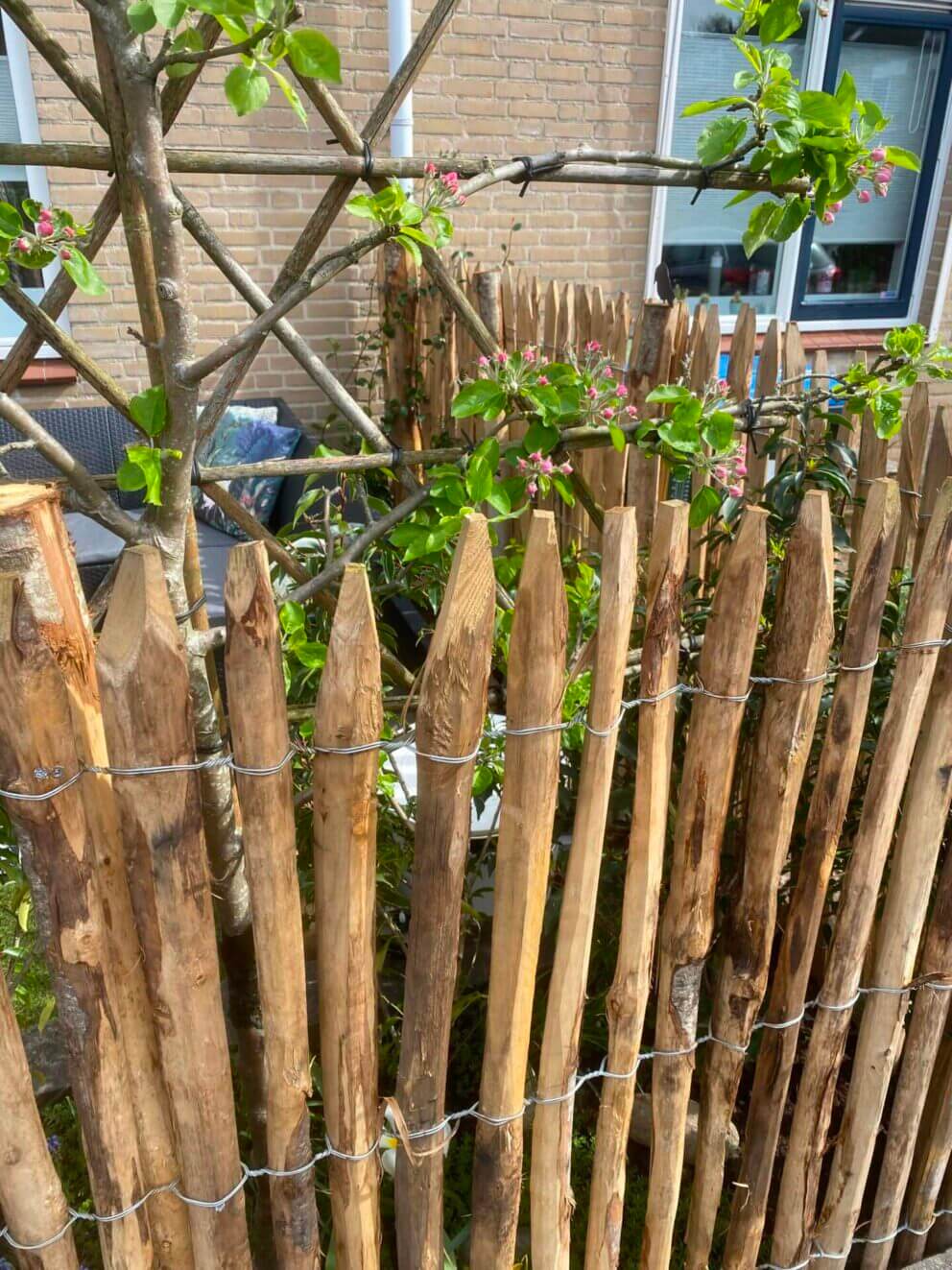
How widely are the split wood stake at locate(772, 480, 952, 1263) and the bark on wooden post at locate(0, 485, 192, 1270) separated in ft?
3.37

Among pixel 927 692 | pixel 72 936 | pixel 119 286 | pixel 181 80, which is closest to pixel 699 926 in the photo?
pixel 927 692

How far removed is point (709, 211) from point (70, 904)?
6.43m

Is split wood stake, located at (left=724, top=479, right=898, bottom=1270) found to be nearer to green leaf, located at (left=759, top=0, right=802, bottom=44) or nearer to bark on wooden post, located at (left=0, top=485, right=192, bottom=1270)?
green leaf, located at (left=759, top=0, right=802, bottom=44)

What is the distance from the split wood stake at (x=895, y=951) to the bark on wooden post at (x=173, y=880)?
41.5 inches

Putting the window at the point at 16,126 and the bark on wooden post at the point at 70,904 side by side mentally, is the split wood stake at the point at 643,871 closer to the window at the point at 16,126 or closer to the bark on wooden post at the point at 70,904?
the bark on wooden post at the point at 70,904

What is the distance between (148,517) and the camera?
4.89ft

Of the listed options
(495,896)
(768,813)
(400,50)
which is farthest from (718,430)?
(400,50)

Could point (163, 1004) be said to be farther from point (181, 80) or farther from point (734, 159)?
point (734, 159)

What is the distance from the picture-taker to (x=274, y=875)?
1.21 metres

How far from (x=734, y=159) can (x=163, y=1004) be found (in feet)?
5.37

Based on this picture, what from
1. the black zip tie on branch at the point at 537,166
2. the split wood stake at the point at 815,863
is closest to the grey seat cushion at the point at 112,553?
the black zip tie on branch at the point at 537,166

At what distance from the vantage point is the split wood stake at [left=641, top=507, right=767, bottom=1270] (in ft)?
4.32

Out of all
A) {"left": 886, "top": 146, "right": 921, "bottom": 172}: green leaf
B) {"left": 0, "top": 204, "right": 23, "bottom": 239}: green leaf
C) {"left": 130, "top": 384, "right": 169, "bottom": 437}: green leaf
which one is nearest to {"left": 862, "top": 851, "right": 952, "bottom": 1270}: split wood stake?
{"left": 886, "top": 146, "right": 921, "bottom": 172}: green leaf

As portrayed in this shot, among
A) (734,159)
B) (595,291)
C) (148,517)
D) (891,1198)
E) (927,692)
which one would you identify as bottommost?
(891,1198)
